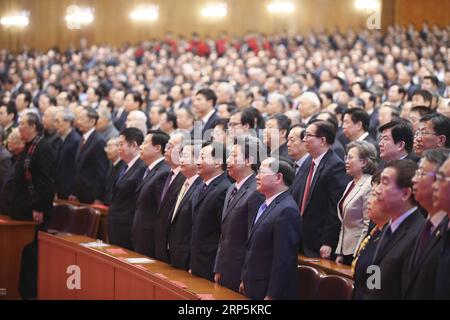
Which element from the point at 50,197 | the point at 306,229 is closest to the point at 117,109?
the point at 50,197

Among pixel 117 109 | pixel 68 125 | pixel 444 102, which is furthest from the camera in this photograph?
pixel 117 109

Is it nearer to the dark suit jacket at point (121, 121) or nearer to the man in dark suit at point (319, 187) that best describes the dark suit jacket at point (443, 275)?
the man in dark suit at point (319, 187)

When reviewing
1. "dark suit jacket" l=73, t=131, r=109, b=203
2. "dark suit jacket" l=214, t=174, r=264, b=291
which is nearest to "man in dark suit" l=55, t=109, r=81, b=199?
"dark suit jacket" l=73, t=131, r=109, b=203

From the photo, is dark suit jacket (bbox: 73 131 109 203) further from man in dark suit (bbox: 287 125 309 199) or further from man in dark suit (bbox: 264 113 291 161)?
man in dark suit (bbox: 287 125 309 199)

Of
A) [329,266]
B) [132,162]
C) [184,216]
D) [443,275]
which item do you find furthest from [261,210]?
[132,162]

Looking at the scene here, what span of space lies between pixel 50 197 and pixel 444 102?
134 inches

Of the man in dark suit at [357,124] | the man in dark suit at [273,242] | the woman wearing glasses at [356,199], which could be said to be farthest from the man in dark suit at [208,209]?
the man in dark suit at [357,124]

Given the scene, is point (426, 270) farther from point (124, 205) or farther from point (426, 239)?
point (124, 205)

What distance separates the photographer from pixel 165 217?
593 centimetres

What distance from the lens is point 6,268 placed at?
6625 mm

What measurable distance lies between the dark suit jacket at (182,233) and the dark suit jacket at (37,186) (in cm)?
166

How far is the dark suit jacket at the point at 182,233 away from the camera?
18.2ft

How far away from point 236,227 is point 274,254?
1.62 ft
